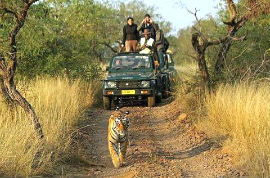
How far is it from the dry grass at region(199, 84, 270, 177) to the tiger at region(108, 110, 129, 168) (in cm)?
157

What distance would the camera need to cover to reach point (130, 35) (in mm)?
16234

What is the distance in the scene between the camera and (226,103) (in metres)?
9.65

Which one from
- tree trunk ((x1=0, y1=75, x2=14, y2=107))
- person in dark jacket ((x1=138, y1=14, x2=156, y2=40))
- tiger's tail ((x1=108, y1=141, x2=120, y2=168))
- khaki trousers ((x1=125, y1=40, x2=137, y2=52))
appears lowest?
tiger's tail ((x1=108, y1=141, x2=120, y2=168))

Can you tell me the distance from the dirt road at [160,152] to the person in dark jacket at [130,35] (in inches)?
173

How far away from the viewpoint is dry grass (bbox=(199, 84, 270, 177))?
6.59 meters

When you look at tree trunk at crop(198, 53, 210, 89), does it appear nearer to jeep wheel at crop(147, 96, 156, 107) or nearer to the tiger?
jeep wheel at crop(147, 96, 156, 107)

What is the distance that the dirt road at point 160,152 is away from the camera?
684 cm

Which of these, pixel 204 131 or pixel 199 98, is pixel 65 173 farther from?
pixel 199 98

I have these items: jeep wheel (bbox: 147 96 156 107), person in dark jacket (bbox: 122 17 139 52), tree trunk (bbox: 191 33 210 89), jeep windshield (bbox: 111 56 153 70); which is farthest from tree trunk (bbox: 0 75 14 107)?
person in dark jacket (bbox: 122 17 139 52)

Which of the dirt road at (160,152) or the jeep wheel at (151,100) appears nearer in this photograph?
the dirt road at (160,152)

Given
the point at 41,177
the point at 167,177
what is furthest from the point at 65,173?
the point at 167,177

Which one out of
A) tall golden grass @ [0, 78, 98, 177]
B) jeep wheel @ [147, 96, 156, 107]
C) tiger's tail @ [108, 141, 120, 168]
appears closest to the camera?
tall golden grass @ [0, 78, 98, 177]

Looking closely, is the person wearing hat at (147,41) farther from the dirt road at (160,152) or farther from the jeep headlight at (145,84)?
the dirt road at (160,152)

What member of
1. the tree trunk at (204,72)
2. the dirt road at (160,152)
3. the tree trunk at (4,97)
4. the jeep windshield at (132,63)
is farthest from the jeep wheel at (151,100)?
the tree trunk at (4,97)
